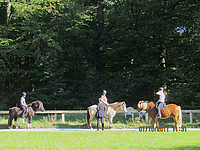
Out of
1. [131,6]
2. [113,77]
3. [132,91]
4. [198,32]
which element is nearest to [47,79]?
[113,77]

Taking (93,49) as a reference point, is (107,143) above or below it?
below

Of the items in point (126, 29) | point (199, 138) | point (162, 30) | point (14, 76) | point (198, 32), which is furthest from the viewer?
point (14, 76)

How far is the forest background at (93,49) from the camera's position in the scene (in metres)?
27.1

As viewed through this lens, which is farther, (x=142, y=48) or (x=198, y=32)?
(x=142, y=48)

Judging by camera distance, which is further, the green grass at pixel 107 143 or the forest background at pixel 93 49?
the forest background at pixel 93 49

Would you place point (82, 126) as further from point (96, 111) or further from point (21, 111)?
point (21, 111)

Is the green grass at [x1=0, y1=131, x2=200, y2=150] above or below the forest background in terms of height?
below

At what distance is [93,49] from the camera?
103ft

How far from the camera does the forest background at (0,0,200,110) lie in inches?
1067

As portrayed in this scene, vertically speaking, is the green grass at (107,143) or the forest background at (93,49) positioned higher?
the forest background at (93,49)

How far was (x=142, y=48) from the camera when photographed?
94.5 feet

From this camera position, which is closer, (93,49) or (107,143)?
(107,143)

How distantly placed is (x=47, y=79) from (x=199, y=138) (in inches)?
829

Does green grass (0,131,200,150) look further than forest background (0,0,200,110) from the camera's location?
No
